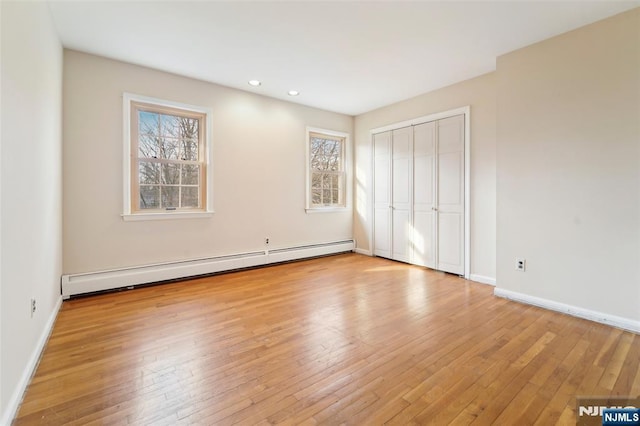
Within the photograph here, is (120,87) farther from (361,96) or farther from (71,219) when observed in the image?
(361,96)

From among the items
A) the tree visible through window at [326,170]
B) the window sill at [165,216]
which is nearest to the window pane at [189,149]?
the window sill at [165,216]

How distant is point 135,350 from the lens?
2.20 meters

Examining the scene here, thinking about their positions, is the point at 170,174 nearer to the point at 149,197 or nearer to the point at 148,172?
the point at 148,172

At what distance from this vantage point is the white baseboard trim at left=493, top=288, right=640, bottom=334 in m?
2.56

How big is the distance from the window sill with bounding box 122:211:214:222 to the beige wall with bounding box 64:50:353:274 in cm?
8

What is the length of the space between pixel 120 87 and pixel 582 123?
5.06 m

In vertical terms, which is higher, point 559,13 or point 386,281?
point 559,13

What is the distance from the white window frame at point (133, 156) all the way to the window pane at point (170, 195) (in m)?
0.12

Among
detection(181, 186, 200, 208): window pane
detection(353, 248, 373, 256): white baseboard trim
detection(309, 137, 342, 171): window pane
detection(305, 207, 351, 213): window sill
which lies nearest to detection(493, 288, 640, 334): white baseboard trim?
detection(353, 248, 373, 256): white baseboard trim

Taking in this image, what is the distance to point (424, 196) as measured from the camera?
470cm

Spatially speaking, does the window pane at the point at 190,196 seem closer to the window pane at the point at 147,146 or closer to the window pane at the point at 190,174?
the window pane at the point at 190,174

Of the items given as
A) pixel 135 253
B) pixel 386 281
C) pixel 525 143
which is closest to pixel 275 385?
pixel 386 281

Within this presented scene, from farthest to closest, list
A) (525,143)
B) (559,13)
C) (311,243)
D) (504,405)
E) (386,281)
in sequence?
(311,243) < (386,281) < (525,143) < (559,13) < (504,405)

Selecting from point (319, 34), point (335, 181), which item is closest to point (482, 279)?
point (335, 181)
